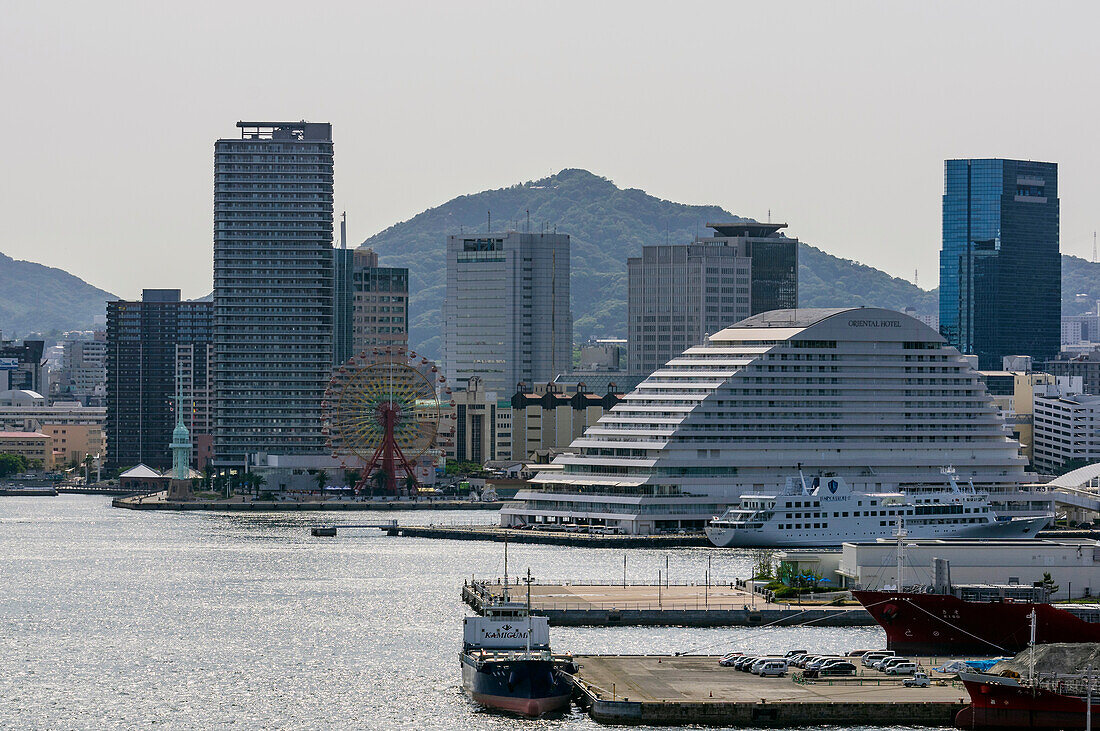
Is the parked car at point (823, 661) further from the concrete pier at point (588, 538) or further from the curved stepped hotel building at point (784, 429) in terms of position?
the curved stepped hotel building at point (784, 429)

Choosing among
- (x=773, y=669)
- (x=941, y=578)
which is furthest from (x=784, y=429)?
(x=773, y=669)

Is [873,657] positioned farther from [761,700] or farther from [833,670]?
[761,700]

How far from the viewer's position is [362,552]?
527 feet

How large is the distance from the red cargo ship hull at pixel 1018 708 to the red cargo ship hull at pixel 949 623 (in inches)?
614

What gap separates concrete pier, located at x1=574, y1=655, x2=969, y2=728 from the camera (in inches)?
3130

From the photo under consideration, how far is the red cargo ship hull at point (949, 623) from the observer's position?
95.0 m

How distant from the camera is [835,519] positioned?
15725cm

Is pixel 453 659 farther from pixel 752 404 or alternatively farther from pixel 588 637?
pixel 752 404

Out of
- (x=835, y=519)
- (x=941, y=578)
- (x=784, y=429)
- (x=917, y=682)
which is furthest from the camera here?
(x=784, y=429)

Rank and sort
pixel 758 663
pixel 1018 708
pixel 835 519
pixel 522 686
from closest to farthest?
1. pixel 1018 708
2. pixel 522 686
3. pixel 758 663
4. pixel 835 519

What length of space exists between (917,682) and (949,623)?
12.4 meters

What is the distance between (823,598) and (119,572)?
49526 millimetres

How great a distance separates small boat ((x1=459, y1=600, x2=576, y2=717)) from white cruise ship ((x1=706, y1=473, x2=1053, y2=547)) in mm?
67937

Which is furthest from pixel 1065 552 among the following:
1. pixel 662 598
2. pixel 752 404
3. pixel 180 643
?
pixel 752 404
